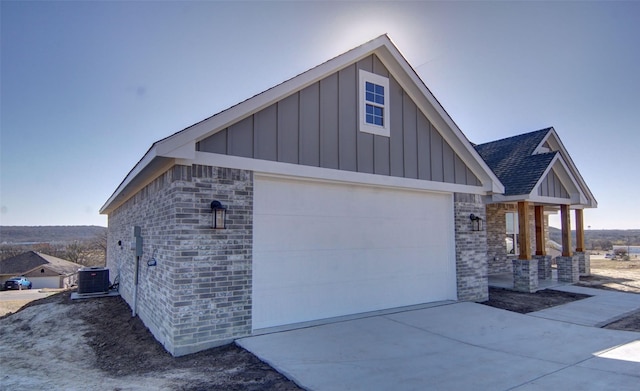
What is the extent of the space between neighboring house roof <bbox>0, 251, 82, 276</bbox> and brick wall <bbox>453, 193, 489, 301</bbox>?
171 ft

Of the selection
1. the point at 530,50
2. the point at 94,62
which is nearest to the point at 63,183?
the point at 94,62

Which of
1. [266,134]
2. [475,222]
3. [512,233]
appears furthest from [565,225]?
[266,134]

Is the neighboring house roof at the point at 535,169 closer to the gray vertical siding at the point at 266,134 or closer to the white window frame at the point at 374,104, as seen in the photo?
the white window frame at the point at 374,104

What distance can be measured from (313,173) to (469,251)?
205 inches

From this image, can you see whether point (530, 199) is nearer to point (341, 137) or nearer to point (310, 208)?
point (341, 137)

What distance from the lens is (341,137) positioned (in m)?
7.49

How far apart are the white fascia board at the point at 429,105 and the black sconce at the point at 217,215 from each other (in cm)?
512

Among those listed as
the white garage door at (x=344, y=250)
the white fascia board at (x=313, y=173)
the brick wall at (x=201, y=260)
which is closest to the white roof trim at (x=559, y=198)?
the white fascia board at (x=313, y=173)

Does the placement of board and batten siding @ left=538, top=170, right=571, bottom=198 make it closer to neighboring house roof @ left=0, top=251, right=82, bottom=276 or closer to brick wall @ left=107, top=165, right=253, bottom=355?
brick wall @ left=107, top=165, right=253, bottom=355

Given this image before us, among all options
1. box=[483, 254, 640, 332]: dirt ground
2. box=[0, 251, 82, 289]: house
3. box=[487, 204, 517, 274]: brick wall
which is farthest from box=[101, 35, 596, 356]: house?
box=[0, 251, 82, 289]: house

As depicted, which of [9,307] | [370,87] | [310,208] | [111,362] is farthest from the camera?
[9,307]

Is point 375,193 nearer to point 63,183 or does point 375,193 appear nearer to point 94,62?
point 94,62

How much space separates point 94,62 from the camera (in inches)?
372

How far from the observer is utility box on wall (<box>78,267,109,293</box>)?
11.5m
